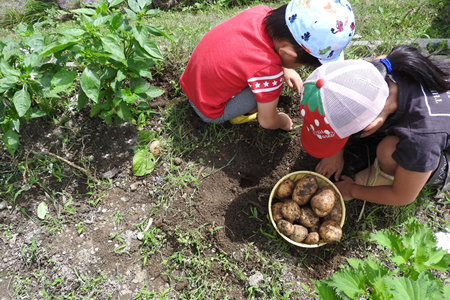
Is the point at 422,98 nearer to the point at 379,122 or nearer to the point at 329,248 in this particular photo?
the point at 379,122

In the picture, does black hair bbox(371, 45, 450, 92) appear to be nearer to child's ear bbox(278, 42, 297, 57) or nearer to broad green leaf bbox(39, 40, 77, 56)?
child's ear bbox(278, 42, 297, 57)

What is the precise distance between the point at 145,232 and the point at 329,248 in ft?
4.63

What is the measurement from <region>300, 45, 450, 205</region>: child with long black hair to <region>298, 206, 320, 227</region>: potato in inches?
17.3

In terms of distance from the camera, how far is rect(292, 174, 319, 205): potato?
2.04m

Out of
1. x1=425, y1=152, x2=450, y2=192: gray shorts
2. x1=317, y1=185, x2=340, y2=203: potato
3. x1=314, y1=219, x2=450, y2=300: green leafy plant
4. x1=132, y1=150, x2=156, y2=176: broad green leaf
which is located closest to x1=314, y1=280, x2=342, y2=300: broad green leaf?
x1=314, y1=219, x2=450, y2=300: green leafy plant

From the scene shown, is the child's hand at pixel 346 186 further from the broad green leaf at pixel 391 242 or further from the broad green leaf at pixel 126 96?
the broad green leaf at pixel 126 96

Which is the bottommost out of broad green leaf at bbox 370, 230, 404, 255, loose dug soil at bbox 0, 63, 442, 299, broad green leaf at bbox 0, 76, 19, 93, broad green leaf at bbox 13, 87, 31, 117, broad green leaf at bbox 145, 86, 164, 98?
loose dug soil at bbox 0, 63, 442, 299

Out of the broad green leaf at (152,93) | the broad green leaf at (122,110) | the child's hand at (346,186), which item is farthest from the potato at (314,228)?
the broad green leaf at (122,110)

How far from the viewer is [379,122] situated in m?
1.70

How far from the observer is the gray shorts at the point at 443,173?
1918 mm

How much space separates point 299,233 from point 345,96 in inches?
38.6

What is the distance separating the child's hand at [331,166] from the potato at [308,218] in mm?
417

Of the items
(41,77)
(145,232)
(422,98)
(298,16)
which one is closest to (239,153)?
(145,232)

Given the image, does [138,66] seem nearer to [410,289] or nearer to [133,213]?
[133,213]
